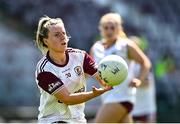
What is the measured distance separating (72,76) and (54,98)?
0.80 feet

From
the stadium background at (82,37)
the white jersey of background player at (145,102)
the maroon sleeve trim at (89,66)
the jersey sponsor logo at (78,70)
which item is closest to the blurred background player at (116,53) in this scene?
the maroon sleeve trim at (89,66)

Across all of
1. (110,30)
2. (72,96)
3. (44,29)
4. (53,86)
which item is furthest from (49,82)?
(110,30)

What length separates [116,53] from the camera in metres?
8.49

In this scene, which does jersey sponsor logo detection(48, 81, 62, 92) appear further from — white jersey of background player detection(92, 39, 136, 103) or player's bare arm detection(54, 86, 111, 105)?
white jersey of background player detection(92, 39, 136, 103)

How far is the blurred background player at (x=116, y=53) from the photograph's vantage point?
A: 27.7ft

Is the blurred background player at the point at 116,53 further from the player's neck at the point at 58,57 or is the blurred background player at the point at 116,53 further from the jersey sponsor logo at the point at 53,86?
the jersey sponsor logo at the point at 53,86

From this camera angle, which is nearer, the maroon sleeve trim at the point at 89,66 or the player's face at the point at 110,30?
the maroon sleeve trim at the point at 89,66

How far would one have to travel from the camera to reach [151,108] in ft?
39.0

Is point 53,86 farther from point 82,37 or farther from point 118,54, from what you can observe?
point 82,37

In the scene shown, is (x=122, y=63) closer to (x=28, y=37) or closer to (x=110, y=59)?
(x=110, y=59)

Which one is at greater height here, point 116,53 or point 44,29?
point 44,29

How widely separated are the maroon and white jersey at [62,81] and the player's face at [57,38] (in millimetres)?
117

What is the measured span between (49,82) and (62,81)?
113 mm

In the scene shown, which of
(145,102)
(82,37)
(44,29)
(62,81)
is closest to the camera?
(62,81)
